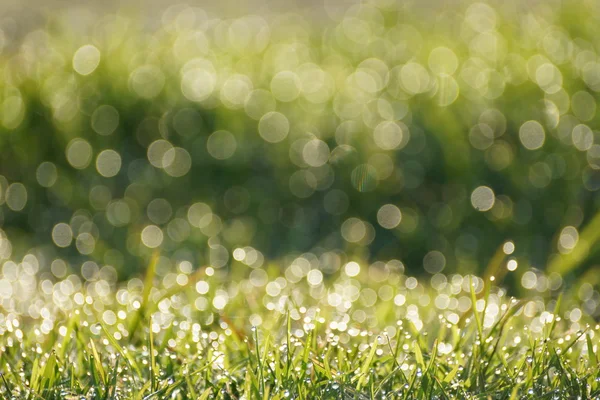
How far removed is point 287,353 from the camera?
1.54 meters

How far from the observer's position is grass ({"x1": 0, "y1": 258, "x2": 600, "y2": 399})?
1.49 m

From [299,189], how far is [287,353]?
1715 mm

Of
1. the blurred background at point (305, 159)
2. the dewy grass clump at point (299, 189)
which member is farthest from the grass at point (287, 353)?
the blurred background at point (305, 159)

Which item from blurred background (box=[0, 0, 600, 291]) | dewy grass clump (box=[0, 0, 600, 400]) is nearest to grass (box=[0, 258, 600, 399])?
dewy grass clump (box=[0, 0, 600, 400])

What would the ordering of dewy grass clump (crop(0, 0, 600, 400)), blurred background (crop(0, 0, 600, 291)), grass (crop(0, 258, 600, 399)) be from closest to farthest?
1. grass (crop(0, 258, 600, 399))
2. dewy grass clump (crop(0, 0, 600, 400))
3. blurred background (crop(0, 0, 600, 291))

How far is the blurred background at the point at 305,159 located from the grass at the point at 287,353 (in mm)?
638

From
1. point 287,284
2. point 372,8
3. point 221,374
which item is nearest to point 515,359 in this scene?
point 221,374

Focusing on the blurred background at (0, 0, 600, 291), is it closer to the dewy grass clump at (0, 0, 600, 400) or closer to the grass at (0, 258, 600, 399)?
the dewy grass clump at (0, 0, 600, 400)

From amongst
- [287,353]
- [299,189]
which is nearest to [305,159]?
[299,189]

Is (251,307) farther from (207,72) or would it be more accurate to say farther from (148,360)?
(207,72)

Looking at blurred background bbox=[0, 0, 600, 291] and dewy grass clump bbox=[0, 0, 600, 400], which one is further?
blurred background bbox=[0, 0, 600, 291]

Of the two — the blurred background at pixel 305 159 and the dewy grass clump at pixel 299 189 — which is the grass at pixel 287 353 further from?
the blurred background at pixel 305 159

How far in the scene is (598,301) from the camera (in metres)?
2.46

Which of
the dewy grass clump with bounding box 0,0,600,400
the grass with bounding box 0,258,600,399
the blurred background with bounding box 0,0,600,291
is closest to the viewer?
the grass with bounding box 0,258,600,399
